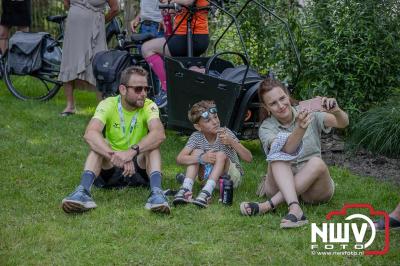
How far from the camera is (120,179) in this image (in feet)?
18.1

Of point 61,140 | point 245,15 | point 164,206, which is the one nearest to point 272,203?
point 164,206

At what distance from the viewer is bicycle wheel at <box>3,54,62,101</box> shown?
30.3ft

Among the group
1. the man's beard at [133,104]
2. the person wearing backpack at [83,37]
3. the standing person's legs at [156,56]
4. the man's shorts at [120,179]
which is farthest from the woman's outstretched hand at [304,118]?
the person wearing backpack at [83,37]

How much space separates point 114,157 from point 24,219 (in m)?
0.75

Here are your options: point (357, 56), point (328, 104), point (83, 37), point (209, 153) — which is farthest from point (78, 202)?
point (83, 37)

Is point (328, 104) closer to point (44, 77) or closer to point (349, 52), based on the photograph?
point (349, 52)

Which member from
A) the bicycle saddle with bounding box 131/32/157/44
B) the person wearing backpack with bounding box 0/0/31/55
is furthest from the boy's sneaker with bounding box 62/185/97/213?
the person wearing backpack with bounding box 0/0/31/55

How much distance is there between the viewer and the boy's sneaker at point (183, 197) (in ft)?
16.6

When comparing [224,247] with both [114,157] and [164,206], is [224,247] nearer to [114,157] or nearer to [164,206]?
[164,206]

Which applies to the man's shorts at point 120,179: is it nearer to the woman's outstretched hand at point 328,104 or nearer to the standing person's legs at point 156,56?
the woman's outstretched hand at point 328,104

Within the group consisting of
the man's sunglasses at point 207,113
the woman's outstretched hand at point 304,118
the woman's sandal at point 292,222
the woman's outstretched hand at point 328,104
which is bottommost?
the woman's sandal at point 292,222

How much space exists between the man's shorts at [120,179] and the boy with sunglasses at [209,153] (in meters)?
0.31

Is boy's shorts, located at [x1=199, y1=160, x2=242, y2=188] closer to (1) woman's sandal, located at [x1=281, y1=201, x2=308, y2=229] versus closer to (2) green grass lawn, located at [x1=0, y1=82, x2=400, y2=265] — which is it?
(2) green grass lawn, located at [x1=0, y1=82, x2=400, y2=265]

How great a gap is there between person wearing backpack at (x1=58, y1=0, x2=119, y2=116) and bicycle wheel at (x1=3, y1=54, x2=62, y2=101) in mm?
697
